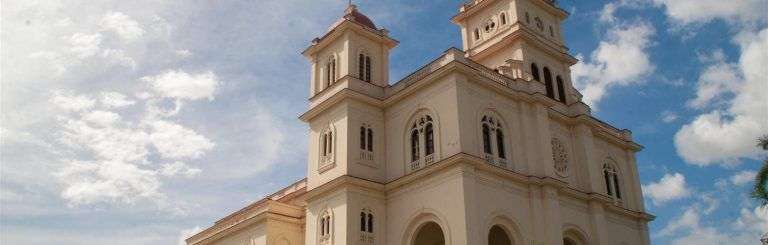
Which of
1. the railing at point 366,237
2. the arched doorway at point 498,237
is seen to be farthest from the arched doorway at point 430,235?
the arched doorway at point 498,237

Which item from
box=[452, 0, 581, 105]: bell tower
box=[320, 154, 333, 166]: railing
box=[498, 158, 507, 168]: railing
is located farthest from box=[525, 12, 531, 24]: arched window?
box=[320, 154, 333, 166]: railing

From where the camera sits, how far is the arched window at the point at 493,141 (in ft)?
98.4

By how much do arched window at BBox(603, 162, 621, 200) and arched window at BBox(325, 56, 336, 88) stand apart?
14.4 meters

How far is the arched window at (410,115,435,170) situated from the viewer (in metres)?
30.3

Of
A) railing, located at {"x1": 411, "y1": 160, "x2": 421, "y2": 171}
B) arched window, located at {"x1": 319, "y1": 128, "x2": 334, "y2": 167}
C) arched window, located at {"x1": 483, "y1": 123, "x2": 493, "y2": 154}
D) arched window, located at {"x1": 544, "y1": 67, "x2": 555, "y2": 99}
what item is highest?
arched window, located at {"x1": 544, "y1": 67, "x2": 555, "y2": 99}

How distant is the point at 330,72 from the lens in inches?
1399

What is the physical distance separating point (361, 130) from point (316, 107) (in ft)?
9.77

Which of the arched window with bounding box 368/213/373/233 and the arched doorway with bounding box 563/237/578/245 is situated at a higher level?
the arched window with bounding box 368/213/373/233

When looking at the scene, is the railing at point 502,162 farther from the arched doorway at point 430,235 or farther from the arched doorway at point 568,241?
the arched doorway at point 568,241

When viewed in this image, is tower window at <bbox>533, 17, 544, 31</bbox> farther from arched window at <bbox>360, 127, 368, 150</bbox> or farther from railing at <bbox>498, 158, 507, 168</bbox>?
arched window at <bbox>360, 127, 368, 150</bbox>

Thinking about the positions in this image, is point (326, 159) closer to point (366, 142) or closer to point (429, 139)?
point (366, 142)

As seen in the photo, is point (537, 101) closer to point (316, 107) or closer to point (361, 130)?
point (361, 130)

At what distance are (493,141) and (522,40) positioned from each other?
779cm

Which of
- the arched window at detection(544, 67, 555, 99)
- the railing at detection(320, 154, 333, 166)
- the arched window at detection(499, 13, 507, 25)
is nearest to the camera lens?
the railing at detection(320, 154, 333, 166)
